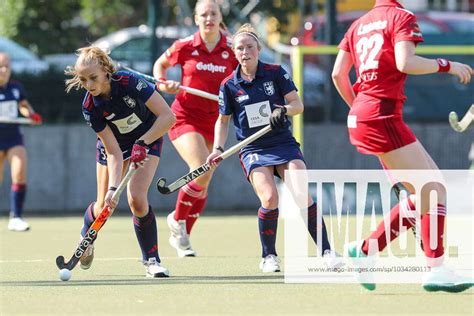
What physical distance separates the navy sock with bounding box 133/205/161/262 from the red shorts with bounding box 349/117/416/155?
65.7 inches

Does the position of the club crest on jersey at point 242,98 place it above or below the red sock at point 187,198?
above

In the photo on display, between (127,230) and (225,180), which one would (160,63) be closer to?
(127,230)

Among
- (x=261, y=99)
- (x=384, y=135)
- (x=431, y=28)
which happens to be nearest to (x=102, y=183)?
(x=261, y=99)

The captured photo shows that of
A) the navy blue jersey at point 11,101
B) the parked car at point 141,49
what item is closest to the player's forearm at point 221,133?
the navy blue jersey at point 11,101

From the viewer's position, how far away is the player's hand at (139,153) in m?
7.23

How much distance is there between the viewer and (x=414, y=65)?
20.9ft

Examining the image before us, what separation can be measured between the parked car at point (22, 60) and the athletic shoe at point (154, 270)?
23.9ft

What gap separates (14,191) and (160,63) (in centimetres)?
322

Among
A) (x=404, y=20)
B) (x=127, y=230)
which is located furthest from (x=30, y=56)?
(x=404, y=20)

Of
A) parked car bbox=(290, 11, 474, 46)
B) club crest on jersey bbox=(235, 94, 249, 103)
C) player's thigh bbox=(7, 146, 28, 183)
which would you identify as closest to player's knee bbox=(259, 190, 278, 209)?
club crest on jersey bbox=(235, 94, 249, 103)

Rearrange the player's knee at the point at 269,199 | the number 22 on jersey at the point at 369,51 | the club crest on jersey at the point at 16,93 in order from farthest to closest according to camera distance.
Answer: the club crest on jersey at the point at 16,93
the player's knee at the point at 269,199
the number 22 on jersey at the point at 369,51

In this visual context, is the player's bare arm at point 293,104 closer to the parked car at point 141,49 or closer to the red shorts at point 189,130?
the red shorts at point 189,130

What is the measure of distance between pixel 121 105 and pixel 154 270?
1069 millimetres

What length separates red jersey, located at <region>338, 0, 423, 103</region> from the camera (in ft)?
21.3
